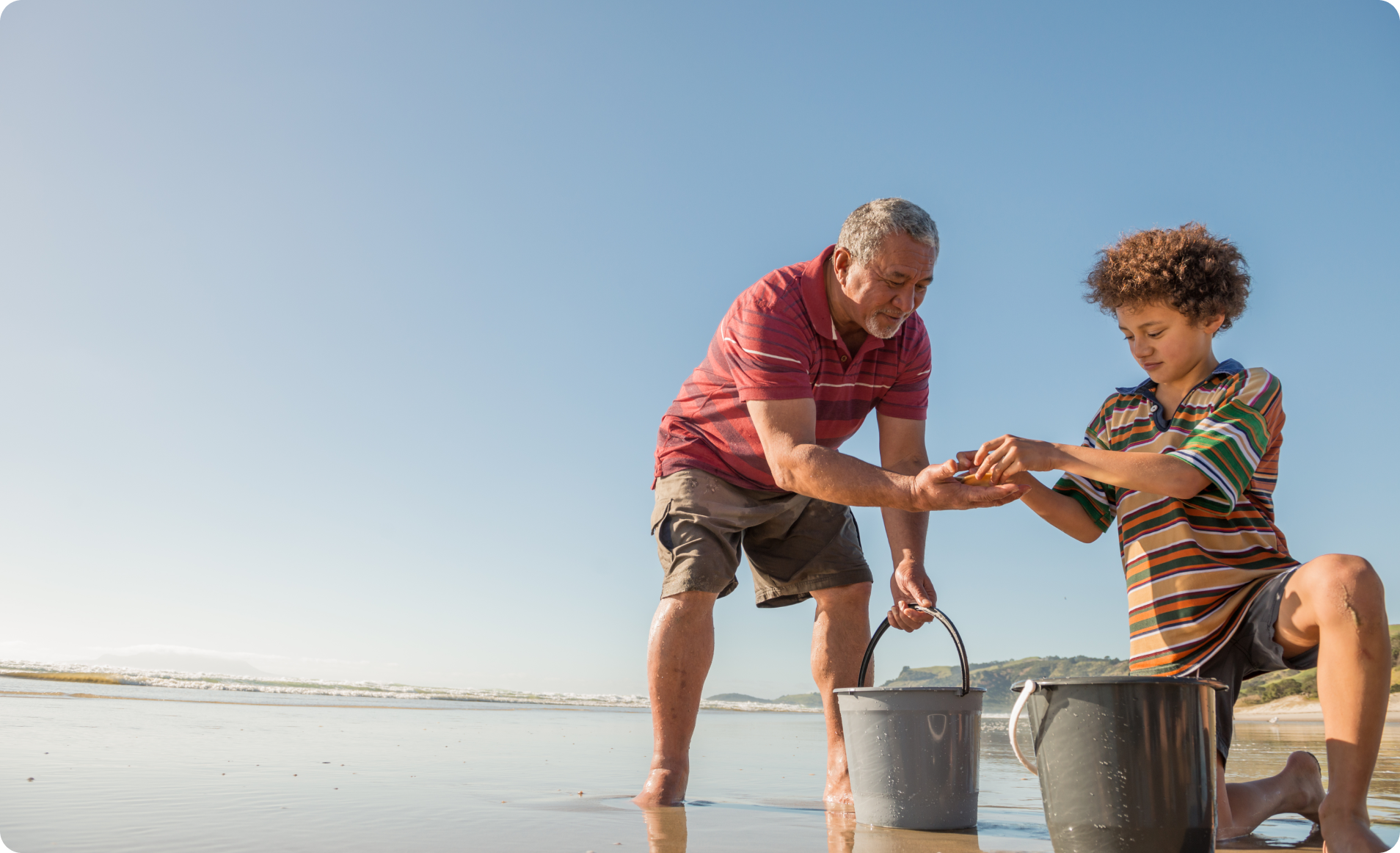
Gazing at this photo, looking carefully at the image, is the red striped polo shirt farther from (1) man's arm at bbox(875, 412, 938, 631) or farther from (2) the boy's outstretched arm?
(2) the boy's outstretched arm

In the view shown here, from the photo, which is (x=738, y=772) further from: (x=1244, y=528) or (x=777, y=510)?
(x=1244, y=528)

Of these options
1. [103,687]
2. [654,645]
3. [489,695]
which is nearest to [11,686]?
[103,687]

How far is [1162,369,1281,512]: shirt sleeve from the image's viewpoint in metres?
2.52

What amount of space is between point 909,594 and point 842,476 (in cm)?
63

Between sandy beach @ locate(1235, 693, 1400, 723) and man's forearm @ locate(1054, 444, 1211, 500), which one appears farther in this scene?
sandy beach @ locate(1235, 693, 1400, 723)

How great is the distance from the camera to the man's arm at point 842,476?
9.30 ft

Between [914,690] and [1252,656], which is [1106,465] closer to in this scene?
[1252,656]

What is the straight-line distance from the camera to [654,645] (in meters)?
3.23

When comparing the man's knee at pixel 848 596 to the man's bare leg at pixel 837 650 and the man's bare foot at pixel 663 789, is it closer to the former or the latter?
the man's bare leg at pixel 837 650

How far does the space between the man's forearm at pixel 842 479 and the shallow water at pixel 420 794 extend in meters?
1.03

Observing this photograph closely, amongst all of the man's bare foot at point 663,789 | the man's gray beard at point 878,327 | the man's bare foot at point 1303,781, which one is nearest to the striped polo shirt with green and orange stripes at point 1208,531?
the man's bare foot at point 1303,781

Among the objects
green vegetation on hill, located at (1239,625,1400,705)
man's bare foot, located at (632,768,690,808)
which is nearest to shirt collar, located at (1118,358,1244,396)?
man's bare foot, located at (632,768,690,808)

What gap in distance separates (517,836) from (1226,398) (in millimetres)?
2475

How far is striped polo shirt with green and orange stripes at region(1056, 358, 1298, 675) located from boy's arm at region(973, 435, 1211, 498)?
0.05m
